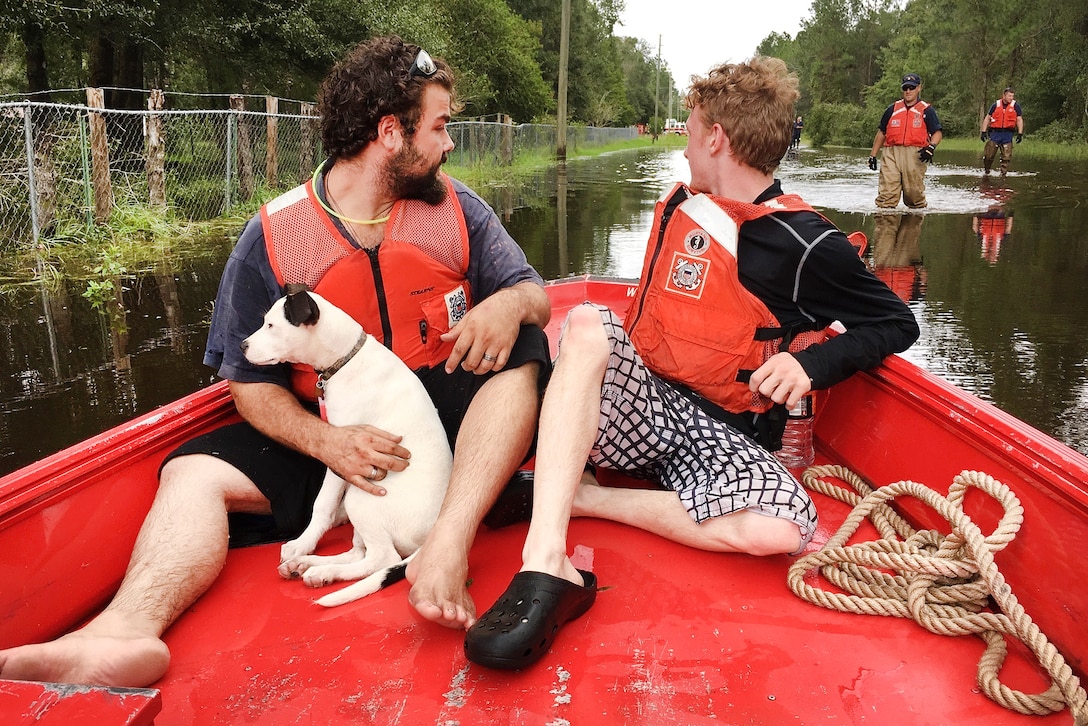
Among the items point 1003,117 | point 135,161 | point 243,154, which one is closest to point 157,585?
point 243,154

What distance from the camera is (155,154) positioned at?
10.5 m

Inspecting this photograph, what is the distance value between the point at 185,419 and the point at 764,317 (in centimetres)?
198

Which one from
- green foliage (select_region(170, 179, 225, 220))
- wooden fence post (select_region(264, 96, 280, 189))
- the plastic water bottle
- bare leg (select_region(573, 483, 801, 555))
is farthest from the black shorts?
wooden fence post (select_region(264, 96, 280, 189))

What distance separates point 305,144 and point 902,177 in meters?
10.2

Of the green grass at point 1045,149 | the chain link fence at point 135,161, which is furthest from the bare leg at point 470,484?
the green grass at point 1045,149

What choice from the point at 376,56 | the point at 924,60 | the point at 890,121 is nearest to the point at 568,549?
the point at 376,56

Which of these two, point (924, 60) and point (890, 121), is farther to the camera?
point (924, 60)

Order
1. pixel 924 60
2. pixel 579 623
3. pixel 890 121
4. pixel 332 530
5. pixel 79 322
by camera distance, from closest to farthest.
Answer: pixel 579 623 < pixel 332 530 < pixel 79 322 < pixel 890 121 < pixel 924 60

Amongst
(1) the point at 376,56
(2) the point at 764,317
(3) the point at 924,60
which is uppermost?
(3) the point at 924,60

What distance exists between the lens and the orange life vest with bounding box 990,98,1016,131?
62.8 feet

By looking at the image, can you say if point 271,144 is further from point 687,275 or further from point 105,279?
point 687,275

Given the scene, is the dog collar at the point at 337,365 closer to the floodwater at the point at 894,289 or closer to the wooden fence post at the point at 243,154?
the floodwater at the point at 894,289

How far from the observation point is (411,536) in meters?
2.47

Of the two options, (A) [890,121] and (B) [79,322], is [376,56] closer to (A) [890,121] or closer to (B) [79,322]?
(B) [79,322]
